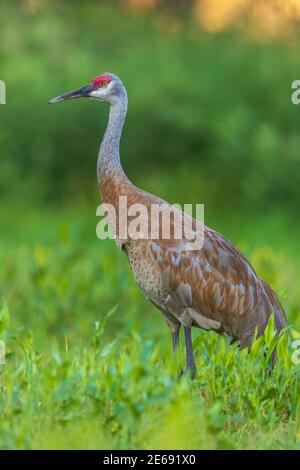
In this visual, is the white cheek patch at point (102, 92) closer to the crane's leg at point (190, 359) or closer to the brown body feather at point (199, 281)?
the brown body feather at point (199, 281)

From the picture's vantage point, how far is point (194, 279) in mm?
6270

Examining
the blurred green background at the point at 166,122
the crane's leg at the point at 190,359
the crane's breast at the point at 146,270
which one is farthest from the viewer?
the blurred green background at the point at 166,122

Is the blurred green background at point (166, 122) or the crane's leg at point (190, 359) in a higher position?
→ the blurred green background at point (166, 122)

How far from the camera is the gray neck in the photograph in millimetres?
6453

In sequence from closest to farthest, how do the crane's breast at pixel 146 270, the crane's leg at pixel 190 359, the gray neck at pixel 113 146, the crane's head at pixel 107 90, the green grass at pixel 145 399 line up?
the green grass at pixel 145 399 < the crane's leg at pixel 190 359 < the crane's breast at pixel 146 270 < the gray neck at pixel 113 146 < the crane's head at pixel 107 90

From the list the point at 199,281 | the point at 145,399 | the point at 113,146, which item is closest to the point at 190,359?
the point at 199,281

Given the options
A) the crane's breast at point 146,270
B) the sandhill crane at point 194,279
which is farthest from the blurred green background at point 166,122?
the crane's breast at point 146,270

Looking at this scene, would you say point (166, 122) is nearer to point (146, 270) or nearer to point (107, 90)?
point (107, 90)

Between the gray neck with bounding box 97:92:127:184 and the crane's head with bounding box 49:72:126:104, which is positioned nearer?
the gray neck with bounding box 97:92:127:184

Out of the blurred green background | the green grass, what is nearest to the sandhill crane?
the green grass

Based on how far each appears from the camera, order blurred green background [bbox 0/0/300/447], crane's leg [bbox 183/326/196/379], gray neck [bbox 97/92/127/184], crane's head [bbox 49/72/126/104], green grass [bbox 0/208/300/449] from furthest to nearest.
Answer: blurred green background [bbox 0/0/300/447], crane's head [bbox 49/72/126/104], gray neck [bbox 97/92/127/184], crane's leg [bbox 183/326/196/379], green grass [bbox 0/208/300/449]

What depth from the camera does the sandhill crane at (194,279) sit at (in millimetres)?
6211

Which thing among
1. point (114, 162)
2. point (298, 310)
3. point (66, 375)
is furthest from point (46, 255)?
point (66, 375)

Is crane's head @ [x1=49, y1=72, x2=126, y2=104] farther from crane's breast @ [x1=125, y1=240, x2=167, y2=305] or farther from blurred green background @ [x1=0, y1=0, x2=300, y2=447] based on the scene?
blurred green background @ [x1=0, y1=0, x2=300, y2=447]
